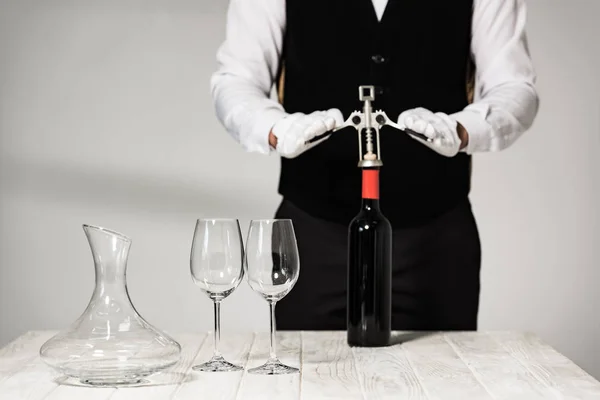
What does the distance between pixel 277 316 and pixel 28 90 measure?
926 millimetres

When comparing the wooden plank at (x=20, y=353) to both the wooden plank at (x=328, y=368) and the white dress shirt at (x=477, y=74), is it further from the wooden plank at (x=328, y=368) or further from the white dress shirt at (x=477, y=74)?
the white dress shirt at (x=477, y=74)

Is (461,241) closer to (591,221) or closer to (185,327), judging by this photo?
(591,221)

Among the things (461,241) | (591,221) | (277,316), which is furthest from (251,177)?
(591,221)

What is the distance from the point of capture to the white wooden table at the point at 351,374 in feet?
4.14

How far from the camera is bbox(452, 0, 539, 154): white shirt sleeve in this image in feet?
7.45

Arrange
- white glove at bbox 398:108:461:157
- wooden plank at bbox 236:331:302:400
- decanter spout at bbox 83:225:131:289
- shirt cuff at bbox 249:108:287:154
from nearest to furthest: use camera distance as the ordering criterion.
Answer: wooden plank at bbox 236:331:302:400 < decanter spout at bbox 83:225:131:289 < white glove at bbox 398:108:461:157 < shirt cuff at bbox 249:108:287:154

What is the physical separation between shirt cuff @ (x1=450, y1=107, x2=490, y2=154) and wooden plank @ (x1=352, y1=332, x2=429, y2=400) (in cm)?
75

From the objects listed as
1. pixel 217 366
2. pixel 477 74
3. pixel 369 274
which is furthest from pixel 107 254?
pixel 477 74

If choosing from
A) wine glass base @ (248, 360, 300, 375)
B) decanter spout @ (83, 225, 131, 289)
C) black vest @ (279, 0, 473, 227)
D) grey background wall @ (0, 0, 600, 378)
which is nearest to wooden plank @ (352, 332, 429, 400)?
wine glass base @ (248, 360, 300, 375)

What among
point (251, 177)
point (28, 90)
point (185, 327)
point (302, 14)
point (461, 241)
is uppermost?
Answer: point (302, 14)

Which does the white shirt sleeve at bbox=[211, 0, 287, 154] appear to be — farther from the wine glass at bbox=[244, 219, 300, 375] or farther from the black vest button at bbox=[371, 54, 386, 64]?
the wine glass at bbox=[244, 219, 300, 375]

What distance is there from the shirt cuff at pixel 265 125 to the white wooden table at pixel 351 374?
64cm

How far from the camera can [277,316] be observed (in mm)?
2398

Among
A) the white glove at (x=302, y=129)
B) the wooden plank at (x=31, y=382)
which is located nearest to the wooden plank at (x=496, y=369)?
the white glove at (x=302, y=129)
